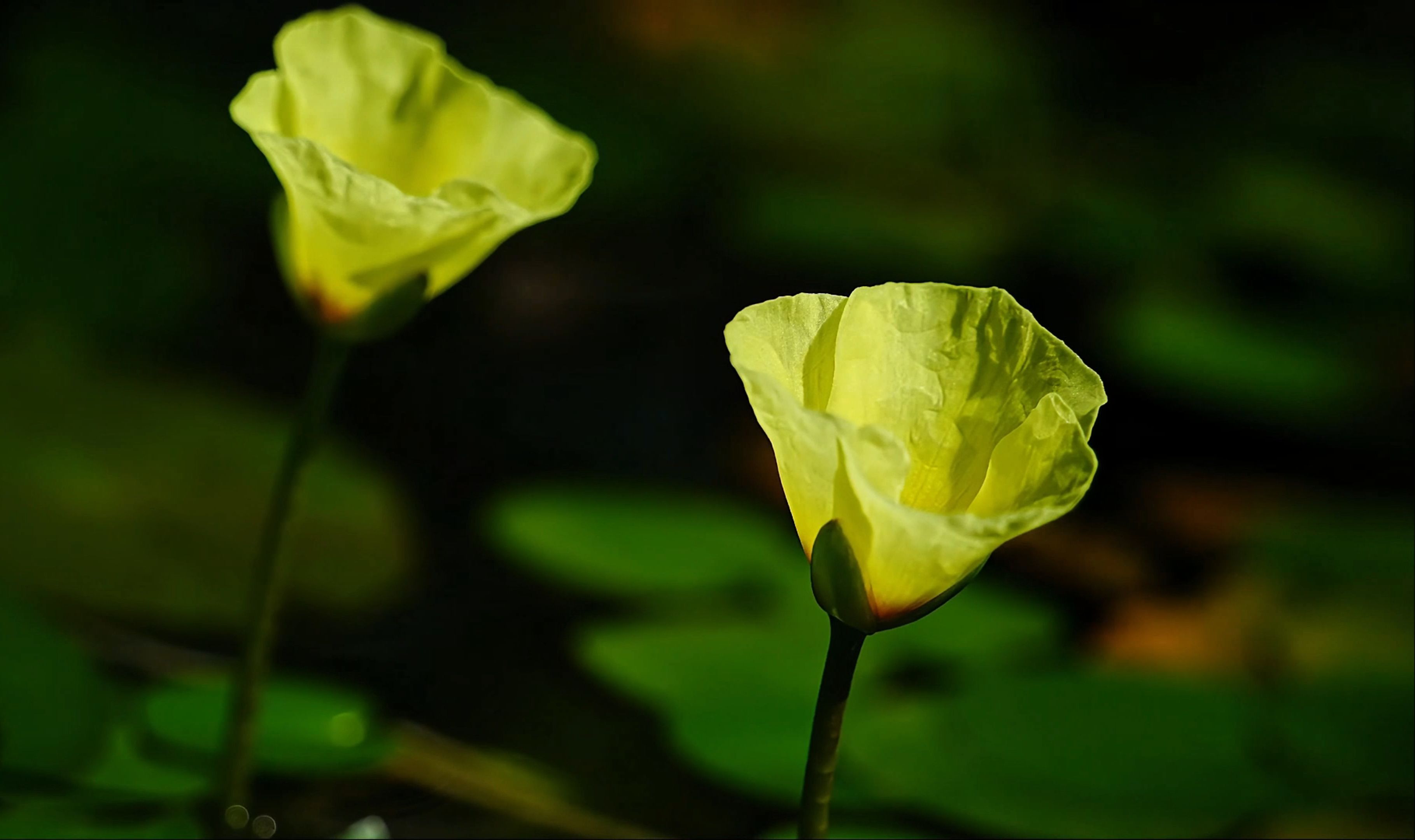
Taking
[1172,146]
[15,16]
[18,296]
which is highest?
[1172,146]

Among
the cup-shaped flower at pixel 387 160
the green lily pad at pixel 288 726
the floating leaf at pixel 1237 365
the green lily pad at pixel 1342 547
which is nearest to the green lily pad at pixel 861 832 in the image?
the green lily pad at pixel 288 726

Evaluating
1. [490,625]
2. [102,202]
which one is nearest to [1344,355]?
[490,625]

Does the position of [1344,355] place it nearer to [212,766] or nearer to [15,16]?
[212,766]

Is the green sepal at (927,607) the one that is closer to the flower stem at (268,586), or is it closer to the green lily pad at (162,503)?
the flower stem at (268,586)

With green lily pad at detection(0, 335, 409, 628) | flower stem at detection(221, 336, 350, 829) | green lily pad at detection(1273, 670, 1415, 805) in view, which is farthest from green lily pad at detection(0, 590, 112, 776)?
green lily pad at detection(1273, 670, 1415, 805)

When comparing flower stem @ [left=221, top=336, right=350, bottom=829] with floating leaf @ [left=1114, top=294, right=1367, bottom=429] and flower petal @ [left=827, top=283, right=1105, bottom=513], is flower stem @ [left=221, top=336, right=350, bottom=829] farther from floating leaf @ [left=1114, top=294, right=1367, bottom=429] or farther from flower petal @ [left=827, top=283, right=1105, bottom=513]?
floating leaf @ [left=1114, top=294, right=1367, bottom=429]
